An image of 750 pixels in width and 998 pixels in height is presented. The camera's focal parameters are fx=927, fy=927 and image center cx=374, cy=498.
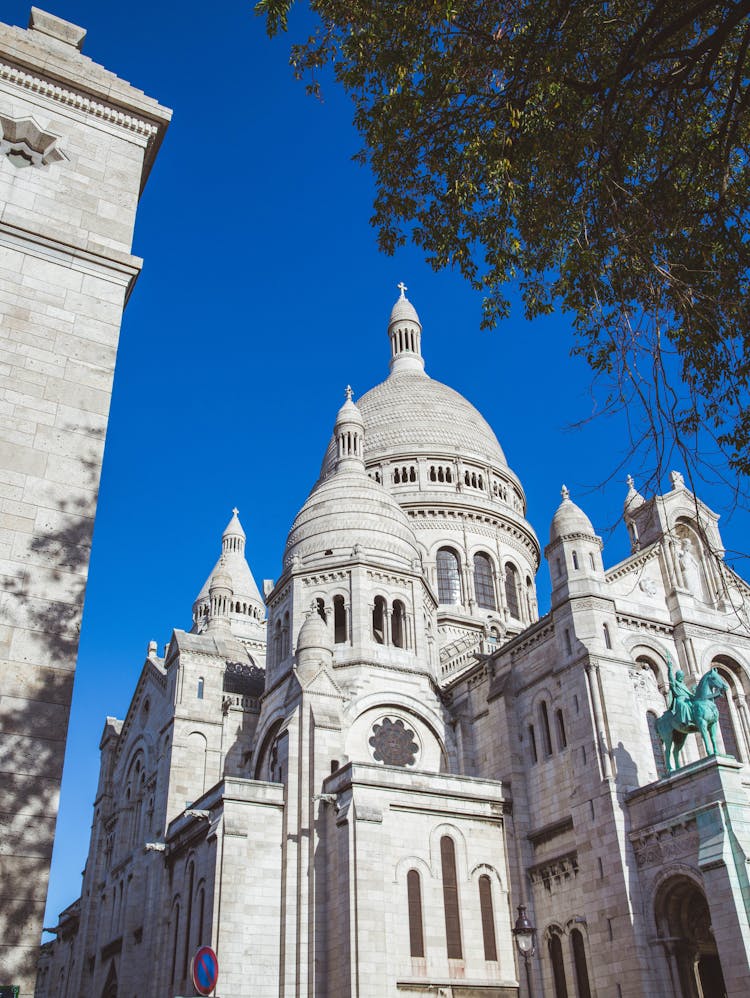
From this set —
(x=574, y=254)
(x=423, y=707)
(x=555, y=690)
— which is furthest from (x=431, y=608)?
(x=574, y=254)

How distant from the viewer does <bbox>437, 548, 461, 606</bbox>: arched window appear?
50.3 metres

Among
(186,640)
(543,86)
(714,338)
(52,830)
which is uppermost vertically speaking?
(186,640)

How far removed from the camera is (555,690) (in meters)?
31.4

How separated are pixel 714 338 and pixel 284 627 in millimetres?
27906

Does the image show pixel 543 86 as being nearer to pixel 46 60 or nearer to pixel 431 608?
pixel 46 60

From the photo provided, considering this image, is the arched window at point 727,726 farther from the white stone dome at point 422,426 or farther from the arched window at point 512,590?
the white stone dome at point 422,426

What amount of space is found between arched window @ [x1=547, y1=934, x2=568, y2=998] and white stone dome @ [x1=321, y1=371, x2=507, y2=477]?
30356mm

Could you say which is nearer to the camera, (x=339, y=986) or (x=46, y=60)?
(x=46, y=60)

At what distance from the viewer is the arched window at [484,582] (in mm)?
50750

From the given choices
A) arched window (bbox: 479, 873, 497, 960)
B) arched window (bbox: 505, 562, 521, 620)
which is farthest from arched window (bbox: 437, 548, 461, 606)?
arched window (bbox: 479, 873, 497, 960)

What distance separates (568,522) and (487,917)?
13333mm

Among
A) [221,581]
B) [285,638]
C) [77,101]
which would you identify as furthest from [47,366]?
[221,581]

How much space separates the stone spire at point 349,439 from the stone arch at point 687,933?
2472cm

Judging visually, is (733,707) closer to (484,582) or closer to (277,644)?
(277,644)
